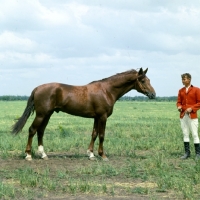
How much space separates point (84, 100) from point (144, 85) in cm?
165

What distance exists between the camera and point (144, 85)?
36.8 feet

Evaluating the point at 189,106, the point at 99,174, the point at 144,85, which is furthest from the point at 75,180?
the point at 144,85

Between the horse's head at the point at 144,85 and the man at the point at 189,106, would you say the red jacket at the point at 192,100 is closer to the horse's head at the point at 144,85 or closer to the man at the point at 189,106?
the man at the point at 189,106

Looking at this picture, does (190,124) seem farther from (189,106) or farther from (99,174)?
(99,174)

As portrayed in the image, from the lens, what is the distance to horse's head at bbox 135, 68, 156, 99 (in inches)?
440

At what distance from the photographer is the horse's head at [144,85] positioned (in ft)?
36.7

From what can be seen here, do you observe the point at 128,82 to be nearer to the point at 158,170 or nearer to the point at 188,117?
the point at 188,117

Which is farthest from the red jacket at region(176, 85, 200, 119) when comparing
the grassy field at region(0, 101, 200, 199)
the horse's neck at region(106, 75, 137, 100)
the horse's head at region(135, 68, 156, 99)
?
the horse's neck at region(106, 75, 137, 100)

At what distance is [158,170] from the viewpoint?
8.62 meters

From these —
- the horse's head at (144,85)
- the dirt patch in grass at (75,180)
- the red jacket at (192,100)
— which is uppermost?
the horse's head at (144,85)

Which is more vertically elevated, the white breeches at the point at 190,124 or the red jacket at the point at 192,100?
the red jacket at the point at 192,100

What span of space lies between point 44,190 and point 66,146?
575 cm

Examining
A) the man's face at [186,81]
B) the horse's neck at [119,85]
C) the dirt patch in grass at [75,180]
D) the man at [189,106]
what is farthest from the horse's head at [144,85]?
the dirt patch in grass at [75,180]

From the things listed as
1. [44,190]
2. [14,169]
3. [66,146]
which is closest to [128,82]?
[66,146]
